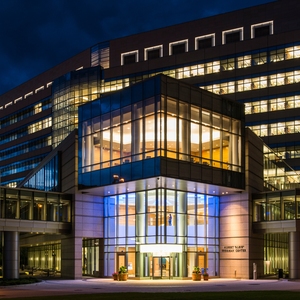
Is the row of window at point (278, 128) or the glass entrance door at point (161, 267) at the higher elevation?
the row of window at point (278, 128)

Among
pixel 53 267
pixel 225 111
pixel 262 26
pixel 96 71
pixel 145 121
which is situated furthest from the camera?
pixel 96 71

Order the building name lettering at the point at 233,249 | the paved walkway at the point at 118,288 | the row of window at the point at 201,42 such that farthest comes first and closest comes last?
the row of window at the point at 201,42 < the building name lettering at the point at 233,249 < the paved walkway at the point at 118,288

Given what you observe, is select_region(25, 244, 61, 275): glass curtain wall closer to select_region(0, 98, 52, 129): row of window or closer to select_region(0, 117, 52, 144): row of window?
select_region(0, 117, 52, 144): row of window

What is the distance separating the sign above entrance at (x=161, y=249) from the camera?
52.5 m

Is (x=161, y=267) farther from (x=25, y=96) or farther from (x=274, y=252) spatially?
(x=25, y=96)

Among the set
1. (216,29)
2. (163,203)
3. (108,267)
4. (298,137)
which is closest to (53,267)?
(108,267)

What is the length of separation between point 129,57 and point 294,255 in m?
68.1

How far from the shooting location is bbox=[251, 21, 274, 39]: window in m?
100

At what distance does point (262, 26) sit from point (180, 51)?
15.6m

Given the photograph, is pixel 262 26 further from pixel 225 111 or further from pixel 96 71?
pixel 225 111

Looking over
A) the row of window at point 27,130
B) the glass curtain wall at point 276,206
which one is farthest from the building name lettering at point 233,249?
the row of window at point 27,130

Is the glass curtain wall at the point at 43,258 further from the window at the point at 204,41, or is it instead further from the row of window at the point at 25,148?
the window at the point at 204,41

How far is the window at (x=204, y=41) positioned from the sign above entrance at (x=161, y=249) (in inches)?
2326

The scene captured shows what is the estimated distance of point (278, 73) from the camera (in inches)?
3770
